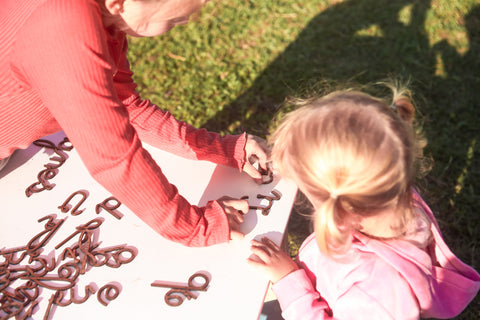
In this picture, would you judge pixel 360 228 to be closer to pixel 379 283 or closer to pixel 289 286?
pixel 379 283

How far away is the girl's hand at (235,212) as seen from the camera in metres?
1.74

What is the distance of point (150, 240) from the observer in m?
1.81

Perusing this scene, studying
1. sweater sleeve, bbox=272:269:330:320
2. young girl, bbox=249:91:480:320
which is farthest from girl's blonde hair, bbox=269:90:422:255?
sweater sleeve, bbox=272:269:330:320

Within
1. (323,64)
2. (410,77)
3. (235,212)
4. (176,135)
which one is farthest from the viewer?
(323,64)

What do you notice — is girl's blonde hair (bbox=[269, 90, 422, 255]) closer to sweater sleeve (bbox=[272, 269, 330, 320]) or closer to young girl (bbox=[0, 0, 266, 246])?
sweater sleeve (bbox=[272, 269, 330, 320])

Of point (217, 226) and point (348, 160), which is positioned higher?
point (348, 160)

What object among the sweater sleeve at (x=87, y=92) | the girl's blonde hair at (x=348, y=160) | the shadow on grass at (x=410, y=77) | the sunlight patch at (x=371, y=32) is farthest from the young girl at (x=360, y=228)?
the sunlight patch at (x=371, y=32)

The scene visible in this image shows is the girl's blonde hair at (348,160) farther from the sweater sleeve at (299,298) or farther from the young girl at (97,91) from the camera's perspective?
the young girl at (97,91)

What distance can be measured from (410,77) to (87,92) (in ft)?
9.94

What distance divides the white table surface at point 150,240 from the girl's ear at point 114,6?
2.78 ft

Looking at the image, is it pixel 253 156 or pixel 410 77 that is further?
pixel 410 77

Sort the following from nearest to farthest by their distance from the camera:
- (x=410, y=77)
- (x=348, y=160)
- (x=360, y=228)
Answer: (x=348, y=160), (x=360, y=228), (x=410, y=77)

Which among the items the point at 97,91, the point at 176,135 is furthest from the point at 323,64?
the point at 97,91

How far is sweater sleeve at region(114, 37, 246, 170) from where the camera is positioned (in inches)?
78.7
